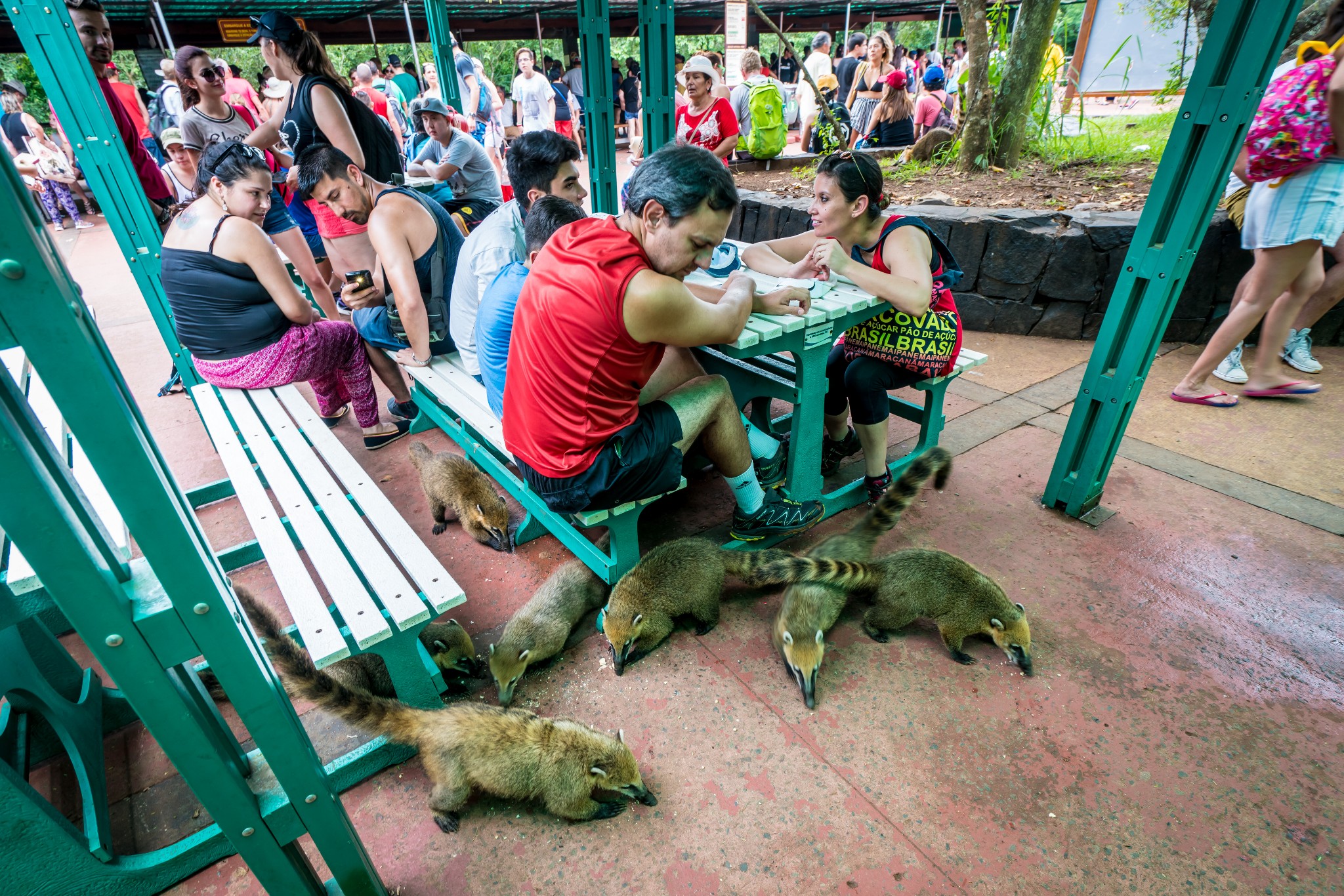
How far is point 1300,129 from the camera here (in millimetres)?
3383

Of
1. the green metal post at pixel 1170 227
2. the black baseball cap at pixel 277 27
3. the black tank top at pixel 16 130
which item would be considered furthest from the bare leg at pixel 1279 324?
the black tank top at pixel 16 130

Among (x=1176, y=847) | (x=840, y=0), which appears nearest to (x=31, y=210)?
(x=1176, y=847)

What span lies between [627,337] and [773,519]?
3.94ft

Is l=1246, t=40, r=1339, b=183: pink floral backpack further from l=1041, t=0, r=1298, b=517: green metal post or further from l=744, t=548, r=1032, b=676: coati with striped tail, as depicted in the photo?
l=744, t=548, r=1032, b=676: coati with striped tail

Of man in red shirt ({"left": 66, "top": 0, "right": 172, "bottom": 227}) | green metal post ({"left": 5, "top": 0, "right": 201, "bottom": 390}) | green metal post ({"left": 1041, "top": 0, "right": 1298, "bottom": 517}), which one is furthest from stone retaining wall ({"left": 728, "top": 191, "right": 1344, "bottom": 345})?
man in red shirt ({"left": 66, "top": 0, "right": 172, "bottom": 227})

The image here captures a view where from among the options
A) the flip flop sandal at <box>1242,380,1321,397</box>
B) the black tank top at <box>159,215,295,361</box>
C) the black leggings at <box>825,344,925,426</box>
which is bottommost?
the flip flop sandal at <box>1242,380,1321,397</box>

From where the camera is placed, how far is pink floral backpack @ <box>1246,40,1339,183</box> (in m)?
3.29

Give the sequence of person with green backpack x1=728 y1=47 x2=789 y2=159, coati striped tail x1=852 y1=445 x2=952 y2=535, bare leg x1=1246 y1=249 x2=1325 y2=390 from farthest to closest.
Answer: person with green backpack x1=728 y1=47 x2=789 y2=159
bare leg x1=1246 y1=249 x2=1325 y2=390
coati striped tail x1=852 y1=445 x2=952 y2=535

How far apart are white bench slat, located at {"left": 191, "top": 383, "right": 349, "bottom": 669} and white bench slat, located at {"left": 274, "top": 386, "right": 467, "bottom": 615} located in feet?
0.91

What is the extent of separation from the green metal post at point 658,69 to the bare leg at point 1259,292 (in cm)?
369

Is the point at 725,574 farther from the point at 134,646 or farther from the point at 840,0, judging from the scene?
the point at 840,0

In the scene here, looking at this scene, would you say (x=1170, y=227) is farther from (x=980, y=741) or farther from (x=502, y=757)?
(x=502, y=757)

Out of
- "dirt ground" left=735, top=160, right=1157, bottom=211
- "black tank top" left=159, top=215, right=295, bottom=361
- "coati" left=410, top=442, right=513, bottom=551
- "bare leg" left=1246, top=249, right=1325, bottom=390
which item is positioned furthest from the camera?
"dirt ground" left=735, top=160, right=1157, bottom=211

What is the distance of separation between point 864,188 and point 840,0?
18.7 metres
